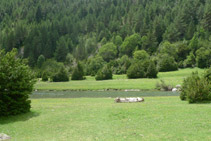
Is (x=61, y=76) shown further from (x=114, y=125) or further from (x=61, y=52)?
(x=114, y=125)

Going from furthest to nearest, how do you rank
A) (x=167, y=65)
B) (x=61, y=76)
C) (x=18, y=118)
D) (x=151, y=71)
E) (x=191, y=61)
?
1. (x=191, y=61)
2. (x=167, y=65)
3. (x=61, y=76)
4. (x=151, y=71)
5. (x=18, y=118)

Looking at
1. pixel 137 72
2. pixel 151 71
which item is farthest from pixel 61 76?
pixel 151 71

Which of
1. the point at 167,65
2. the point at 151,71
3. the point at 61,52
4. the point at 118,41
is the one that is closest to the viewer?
the point at 151,71

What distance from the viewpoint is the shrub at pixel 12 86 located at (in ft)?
76.5

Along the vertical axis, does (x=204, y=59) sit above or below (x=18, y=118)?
above

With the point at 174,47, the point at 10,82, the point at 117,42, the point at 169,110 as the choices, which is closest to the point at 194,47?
the point at 174,47

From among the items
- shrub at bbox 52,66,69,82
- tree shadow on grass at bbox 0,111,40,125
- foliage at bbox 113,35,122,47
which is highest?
foliage at bbox 113,35,122,47

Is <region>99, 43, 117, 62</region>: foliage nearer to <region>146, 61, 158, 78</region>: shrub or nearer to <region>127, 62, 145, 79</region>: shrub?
<region>127, 62, 145, 79</region>: shrub

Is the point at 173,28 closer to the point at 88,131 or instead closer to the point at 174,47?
the point at 174,47

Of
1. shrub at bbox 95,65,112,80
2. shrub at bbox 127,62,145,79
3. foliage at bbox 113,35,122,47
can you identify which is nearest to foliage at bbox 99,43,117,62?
foliage at bbox 113,35,122,47

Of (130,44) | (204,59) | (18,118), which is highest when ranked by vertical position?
(130,44)

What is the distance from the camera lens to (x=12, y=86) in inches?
929

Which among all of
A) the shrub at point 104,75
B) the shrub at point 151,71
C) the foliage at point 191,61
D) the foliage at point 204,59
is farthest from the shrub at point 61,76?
the foliage at point 204,59

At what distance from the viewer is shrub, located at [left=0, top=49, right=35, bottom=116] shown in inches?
918
